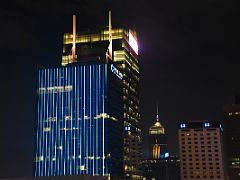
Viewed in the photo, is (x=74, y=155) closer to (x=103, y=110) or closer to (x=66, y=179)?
(x=103, y=110)

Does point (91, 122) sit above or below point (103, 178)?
above

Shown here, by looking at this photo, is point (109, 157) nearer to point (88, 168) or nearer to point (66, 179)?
point (88, 168)

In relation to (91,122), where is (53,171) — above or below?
below

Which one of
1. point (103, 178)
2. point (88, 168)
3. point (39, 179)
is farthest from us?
point (88, 168)

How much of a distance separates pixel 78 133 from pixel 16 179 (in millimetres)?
142244

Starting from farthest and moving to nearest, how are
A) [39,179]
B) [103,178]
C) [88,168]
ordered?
[88,168], [103,178], [39,179]

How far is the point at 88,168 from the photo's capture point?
195 m

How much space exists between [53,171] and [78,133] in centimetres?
2092

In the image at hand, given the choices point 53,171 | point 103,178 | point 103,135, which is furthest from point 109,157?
point 103,178

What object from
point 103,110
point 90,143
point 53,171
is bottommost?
point 53,171

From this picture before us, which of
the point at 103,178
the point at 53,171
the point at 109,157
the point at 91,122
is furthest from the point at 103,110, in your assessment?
the point at 103,178

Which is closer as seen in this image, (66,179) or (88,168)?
(66,179)

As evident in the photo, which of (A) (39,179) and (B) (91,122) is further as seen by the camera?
(B) (91,122)

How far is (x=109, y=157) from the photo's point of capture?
197750 millimetres
